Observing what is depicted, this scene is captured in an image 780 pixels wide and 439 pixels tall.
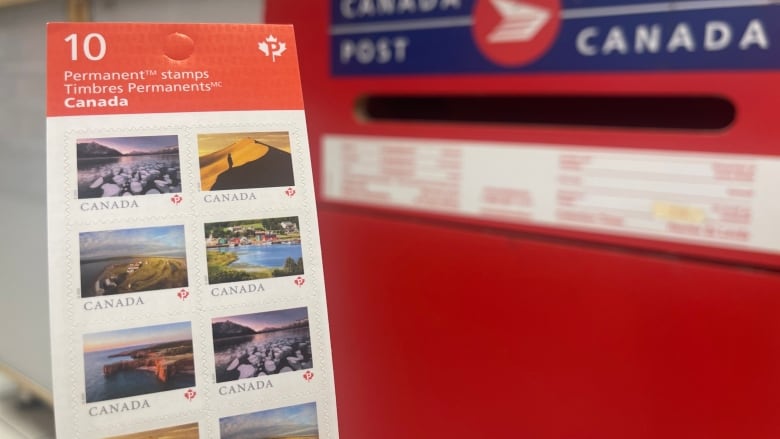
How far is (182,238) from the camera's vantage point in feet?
1.55

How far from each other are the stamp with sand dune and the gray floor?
1.16 metres

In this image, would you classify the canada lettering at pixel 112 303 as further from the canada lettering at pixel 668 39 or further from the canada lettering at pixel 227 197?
the canada lettering at pixel 668 39

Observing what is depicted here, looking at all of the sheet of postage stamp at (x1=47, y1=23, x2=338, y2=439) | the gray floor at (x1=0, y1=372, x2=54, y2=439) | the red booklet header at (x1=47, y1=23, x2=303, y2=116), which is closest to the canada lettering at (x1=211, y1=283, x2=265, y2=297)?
the sheet of postage stamp at (x1=47, y1=23, x2=338, y2=439)

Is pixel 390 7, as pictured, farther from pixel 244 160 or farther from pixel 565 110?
Answer: pixel 244 160

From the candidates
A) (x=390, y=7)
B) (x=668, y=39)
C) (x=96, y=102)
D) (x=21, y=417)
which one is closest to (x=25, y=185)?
(x=21, y=417)

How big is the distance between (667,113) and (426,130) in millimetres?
288

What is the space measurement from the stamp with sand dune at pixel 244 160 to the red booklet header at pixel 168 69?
3 cm

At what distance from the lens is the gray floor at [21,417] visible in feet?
4.52

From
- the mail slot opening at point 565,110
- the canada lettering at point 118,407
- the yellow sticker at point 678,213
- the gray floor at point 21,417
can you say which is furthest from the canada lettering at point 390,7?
the gray floor at point 21,417

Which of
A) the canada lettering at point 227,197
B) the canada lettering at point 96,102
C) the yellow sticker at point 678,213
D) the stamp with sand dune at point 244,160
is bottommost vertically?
the yellow sticker at point 678,213

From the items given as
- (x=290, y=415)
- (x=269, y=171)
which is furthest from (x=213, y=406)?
(x=269, y=171)

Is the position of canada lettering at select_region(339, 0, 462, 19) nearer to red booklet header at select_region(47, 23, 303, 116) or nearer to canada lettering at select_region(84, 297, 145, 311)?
red booklet header at select_region(47, 23, 303, 116)

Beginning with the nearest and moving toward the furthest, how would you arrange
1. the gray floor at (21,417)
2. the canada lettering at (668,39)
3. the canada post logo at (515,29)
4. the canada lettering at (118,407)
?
1. the canada lettering at (118,407)
2. the canada lettering at (668,39)
3. the canada post logo at (515,29)
4. the gray floor at (21,417)

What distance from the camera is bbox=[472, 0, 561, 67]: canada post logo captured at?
73 cm
